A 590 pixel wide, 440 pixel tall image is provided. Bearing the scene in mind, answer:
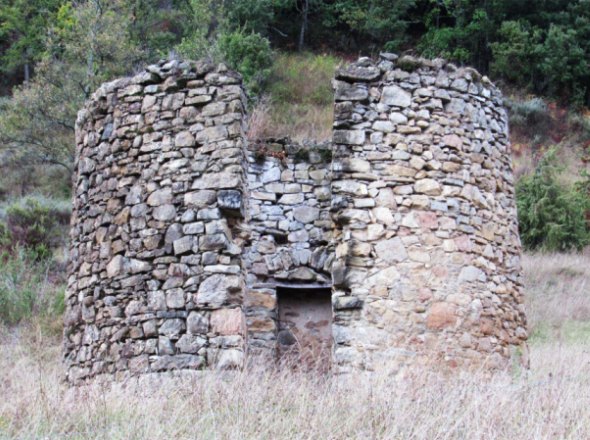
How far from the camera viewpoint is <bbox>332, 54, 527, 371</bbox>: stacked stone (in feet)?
23.2

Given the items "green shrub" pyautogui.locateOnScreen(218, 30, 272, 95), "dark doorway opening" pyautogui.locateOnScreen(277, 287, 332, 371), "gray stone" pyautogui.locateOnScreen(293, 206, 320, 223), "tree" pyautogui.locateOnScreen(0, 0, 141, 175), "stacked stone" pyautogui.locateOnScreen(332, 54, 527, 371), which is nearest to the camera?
"stacked stone" pyautogui.locateOnScreen(332, 54, 527, 371)

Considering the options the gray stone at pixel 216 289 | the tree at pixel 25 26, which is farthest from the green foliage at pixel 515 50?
the gray stone at pixel 216 289

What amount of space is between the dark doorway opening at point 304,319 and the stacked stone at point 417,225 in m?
2.72

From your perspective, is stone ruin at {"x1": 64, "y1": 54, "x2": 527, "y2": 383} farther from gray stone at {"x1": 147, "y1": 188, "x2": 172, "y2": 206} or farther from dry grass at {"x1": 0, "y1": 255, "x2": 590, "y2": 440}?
dry grass at {"x1": 0, "y1": 255, "x2": 590, "y2": 440}

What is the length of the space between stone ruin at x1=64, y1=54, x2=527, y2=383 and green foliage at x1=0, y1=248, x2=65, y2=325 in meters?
5.06

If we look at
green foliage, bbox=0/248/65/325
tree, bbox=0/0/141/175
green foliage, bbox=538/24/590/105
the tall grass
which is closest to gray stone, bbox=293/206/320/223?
green foliage, bbox=0/248/65/325

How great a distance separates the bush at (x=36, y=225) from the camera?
53.1 ft

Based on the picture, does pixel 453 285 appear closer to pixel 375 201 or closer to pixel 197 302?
pixel 375 201

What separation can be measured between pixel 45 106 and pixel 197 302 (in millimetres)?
12572

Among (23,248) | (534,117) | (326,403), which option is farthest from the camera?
(534,117)

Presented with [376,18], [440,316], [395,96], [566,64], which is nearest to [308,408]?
[440,316]

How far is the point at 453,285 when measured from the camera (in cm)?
725

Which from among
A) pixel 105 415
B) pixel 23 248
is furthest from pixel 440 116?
pixel 23 248

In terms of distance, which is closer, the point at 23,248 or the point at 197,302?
the point at 197,302
